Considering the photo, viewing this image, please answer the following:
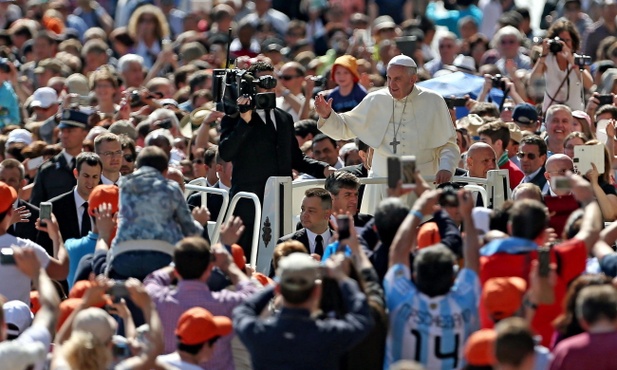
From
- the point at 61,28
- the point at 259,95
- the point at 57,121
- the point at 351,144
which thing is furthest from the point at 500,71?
the point at 61,28

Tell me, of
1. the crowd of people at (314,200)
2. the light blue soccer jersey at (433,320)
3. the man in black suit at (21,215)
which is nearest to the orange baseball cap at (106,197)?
the crowd of people at (314,200)

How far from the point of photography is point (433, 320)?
27.5 ft

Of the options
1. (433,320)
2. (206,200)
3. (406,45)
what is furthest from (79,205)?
(406,45)

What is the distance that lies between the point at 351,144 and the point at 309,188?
2.09 metres

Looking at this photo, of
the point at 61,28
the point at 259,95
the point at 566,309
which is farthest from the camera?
the point at 61,28

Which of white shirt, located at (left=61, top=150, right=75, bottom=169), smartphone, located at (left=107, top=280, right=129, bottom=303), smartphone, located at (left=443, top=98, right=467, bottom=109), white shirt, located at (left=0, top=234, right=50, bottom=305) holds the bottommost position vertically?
white shirt, located at (left=0, top=234, right=50, bottom=305)

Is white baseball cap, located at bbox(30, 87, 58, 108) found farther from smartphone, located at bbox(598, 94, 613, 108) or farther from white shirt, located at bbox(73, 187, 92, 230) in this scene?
smartphone, located at bbox(598, 94, 613, 108)

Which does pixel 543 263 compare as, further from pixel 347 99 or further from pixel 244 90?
pixel 347 99

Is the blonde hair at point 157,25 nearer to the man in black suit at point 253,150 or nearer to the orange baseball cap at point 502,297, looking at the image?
the man in black suit at point 253,150

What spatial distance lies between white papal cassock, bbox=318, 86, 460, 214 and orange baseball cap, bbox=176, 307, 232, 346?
412 centimetres

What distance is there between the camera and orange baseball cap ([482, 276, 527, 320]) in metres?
8.16

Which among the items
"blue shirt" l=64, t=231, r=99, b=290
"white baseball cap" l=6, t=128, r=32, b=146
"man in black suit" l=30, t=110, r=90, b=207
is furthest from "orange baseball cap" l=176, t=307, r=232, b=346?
"white baseball cap" l=6, t=128, r=32, b=146

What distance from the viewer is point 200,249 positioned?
8773 millimetres

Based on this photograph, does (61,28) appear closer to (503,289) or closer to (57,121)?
(57,121)
